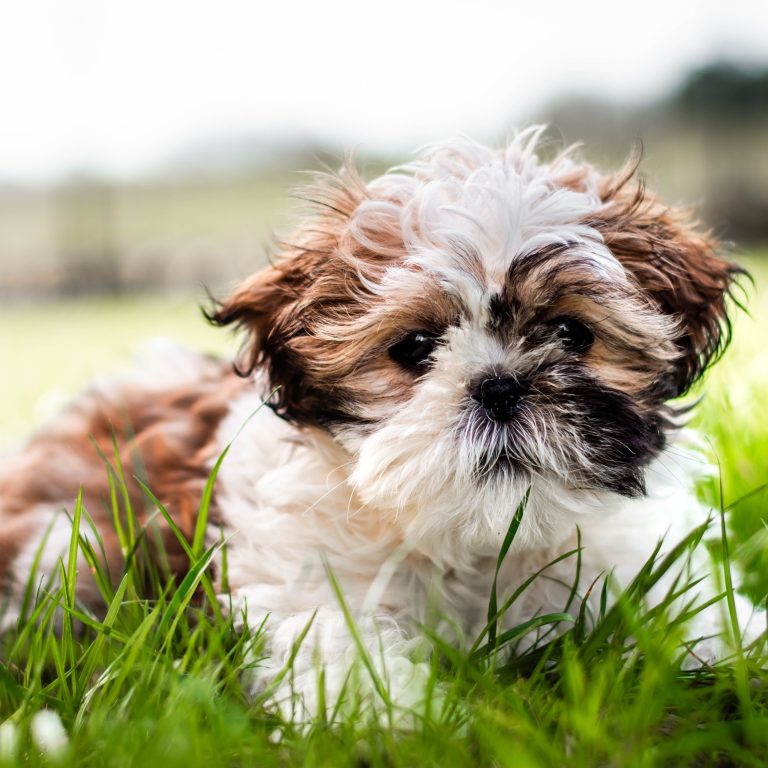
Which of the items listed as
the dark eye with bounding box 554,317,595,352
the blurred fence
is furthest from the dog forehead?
the blurred fence

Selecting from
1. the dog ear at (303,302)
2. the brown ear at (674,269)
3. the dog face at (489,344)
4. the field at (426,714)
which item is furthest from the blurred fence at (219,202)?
the field at (426,714)

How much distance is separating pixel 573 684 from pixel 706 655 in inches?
27.3

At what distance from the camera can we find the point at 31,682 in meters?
1.66

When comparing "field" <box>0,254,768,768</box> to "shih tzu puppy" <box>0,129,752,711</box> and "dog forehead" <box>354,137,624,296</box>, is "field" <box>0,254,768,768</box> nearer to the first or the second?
"shih tzu puppy" <box>0,129,752,711</box>

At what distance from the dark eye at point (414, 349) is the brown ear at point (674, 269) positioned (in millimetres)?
430

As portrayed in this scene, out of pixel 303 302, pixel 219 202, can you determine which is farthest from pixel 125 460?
pixel 219 202

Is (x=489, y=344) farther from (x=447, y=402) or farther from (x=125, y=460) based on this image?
(x=125, y=460)

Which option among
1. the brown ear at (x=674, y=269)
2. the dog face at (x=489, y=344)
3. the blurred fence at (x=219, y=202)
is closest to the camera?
the dog face at (x=489, y=344)

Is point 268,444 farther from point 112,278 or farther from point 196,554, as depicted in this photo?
point 112,278

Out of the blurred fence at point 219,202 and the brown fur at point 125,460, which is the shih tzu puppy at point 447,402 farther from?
the blurred fence at point 219,202

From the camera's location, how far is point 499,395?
1732 mm

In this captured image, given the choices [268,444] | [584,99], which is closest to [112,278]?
[584,99]

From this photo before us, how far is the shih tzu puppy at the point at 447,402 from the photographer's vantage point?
5.67 feet

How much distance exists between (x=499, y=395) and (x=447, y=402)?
10 centimetres
